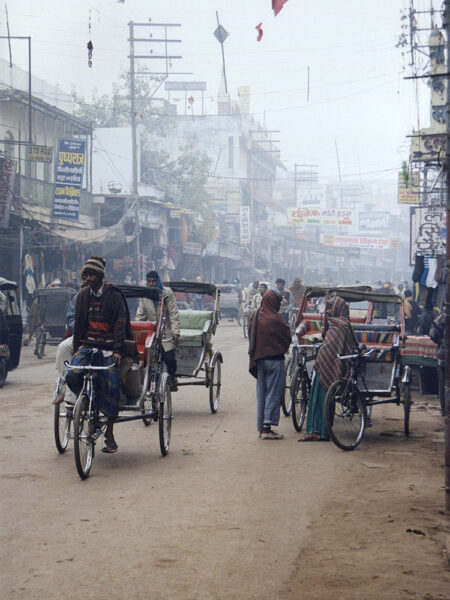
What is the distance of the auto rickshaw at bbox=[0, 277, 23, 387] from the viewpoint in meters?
14.1

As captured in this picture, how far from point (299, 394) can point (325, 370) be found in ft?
3.34

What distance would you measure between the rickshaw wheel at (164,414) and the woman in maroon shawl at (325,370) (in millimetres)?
1666

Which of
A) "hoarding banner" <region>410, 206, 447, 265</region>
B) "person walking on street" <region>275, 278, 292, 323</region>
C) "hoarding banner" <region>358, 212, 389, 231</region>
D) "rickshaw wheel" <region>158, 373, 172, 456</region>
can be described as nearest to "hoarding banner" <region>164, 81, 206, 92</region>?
"hoarding banner" <region>358, 212, 389, 231</region>

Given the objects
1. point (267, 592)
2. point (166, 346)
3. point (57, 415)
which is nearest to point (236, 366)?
point (166, 346)

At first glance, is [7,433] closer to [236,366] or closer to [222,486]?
[222,486]

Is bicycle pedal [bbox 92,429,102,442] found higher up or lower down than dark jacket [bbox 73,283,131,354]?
lower down

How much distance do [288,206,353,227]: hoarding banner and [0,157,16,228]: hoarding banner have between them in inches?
1890

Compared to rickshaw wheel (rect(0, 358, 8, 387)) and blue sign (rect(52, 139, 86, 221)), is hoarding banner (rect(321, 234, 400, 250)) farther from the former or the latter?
rickshaw wheel (rect(0, 358, 8, 387))

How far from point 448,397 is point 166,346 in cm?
494

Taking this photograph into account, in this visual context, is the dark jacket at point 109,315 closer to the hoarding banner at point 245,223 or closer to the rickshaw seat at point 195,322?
the rickshaw seat at point 195,322

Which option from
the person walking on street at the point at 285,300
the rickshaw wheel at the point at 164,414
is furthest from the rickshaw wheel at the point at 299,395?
the person walking on street at the point at 285,300

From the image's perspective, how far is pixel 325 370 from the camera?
9188mm

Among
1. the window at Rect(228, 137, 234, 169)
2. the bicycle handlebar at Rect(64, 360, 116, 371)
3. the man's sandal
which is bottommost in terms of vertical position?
the man's sandal

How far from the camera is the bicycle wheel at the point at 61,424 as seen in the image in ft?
25.8
